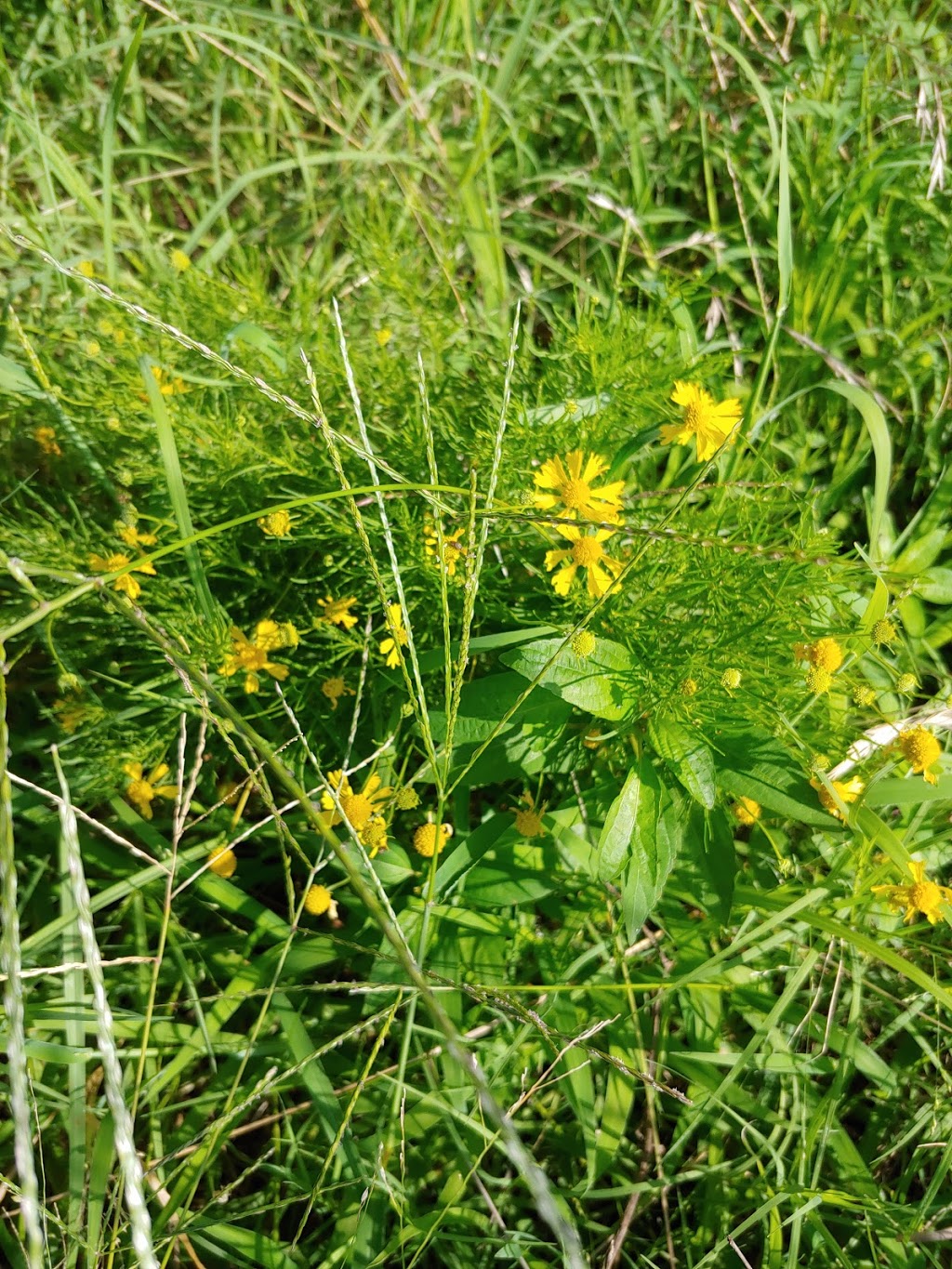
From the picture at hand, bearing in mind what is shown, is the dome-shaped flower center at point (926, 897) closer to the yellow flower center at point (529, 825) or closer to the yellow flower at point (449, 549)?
the yellow flower center at point (529, 825)

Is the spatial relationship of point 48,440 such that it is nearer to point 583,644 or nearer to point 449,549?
point 449,549

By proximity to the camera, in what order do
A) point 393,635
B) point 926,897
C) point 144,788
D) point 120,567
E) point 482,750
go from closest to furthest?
point 482,750 < point 393,635 < point 926,897 < point 120,567 < point 144,788

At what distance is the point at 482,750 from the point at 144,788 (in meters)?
0.73

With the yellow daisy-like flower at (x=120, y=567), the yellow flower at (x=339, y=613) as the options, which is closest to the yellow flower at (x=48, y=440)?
the yellow daisy-like flower at (x=120, y=567)

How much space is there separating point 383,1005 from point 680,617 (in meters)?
0.73

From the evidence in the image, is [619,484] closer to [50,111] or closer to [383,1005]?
[383,1005]

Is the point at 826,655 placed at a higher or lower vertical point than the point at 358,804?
higher

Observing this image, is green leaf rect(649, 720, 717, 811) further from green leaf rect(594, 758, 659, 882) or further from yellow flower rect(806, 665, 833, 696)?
yellow flower rect(806, 665, 833, 696)

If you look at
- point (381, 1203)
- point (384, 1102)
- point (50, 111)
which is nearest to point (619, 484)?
point (384, 1102)

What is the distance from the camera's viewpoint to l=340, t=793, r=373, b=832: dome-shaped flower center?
1.31 m

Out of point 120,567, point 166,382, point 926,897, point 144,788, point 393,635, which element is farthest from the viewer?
point 166,382

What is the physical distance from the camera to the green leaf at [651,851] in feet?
3.99

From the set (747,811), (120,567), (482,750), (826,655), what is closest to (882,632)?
(826,655)

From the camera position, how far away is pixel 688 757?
121cm
